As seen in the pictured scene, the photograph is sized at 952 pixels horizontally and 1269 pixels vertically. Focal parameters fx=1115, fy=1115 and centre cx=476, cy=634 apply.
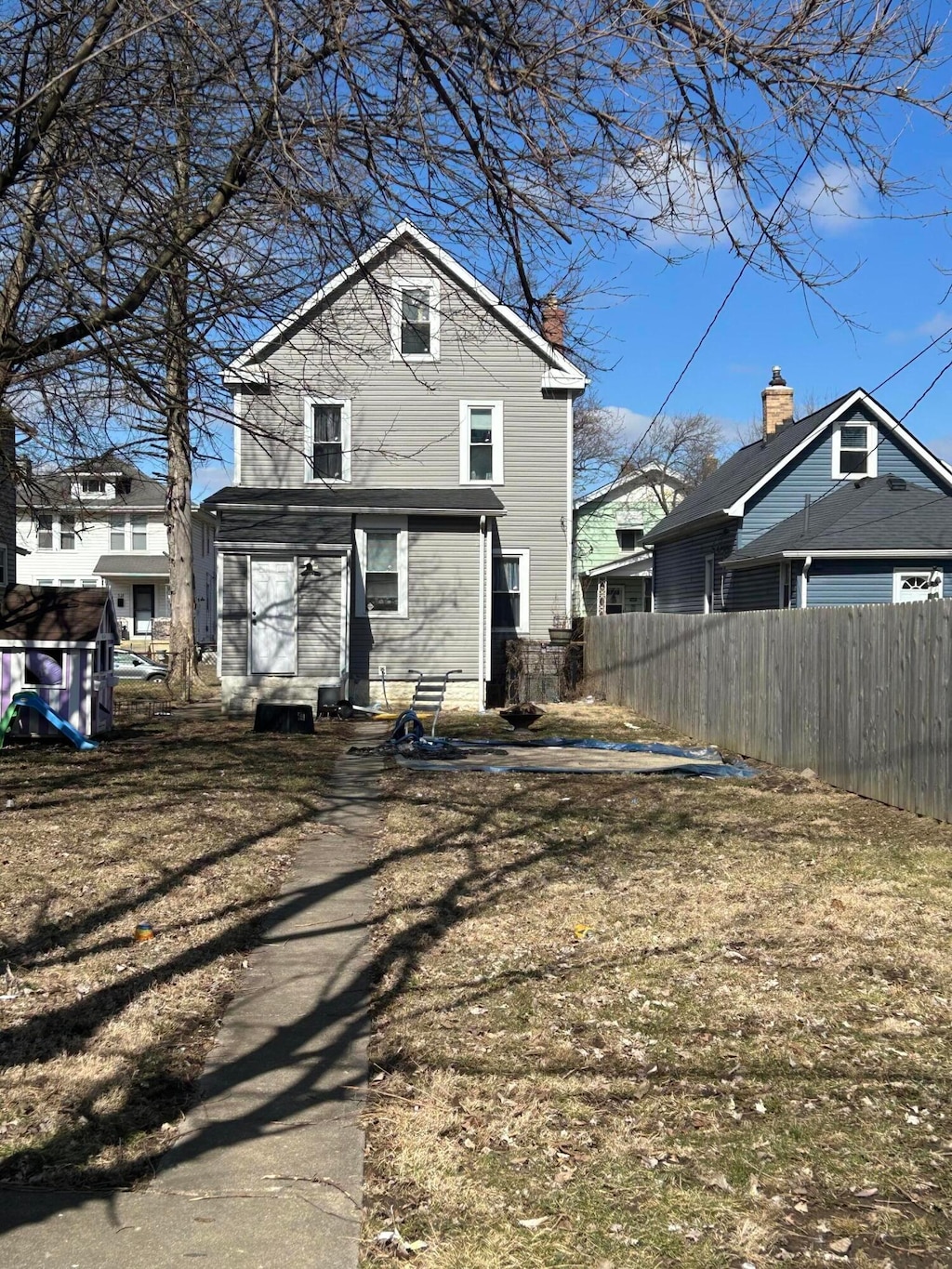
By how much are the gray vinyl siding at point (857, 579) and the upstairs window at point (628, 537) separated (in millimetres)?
21238

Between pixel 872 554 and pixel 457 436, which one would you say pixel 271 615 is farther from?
pixel 872 554

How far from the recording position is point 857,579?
20781 millimetres

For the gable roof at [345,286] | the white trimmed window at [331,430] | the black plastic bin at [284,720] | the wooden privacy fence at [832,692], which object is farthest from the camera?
the white trimmed window at [331,430]

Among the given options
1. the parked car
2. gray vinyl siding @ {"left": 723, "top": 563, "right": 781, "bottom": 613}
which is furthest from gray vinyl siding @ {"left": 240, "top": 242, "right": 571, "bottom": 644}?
the parked car

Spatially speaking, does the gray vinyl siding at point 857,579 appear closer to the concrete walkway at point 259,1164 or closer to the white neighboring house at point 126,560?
the concrete walkway at point 259,1164

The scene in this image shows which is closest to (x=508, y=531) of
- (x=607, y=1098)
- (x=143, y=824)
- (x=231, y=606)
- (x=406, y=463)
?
(x=406, y=463)

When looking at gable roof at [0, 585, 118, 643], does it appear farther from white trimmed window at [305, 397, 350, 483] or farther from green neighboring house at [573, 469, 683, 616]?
green neighboring house at [573, 469, 683, 616]

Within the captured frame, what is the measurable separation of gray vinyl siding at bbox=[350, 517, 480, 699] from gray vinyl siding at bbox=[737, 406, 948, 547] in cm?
647

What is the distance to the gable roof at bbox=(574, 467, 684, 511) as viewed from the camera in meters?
40.6

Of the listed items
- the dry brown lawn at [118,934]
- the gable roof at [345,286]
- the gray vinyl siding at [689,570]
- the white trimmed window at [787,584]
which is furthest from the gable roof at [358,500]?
the gable roof at [345,286]

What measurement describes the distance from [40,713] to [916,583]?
50.6 feet

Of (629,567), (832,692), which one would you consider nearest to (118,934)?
(832,692)

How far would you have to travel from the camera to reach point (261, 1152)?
3654 mm

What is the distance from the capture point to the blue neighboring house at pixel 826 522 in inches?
813
